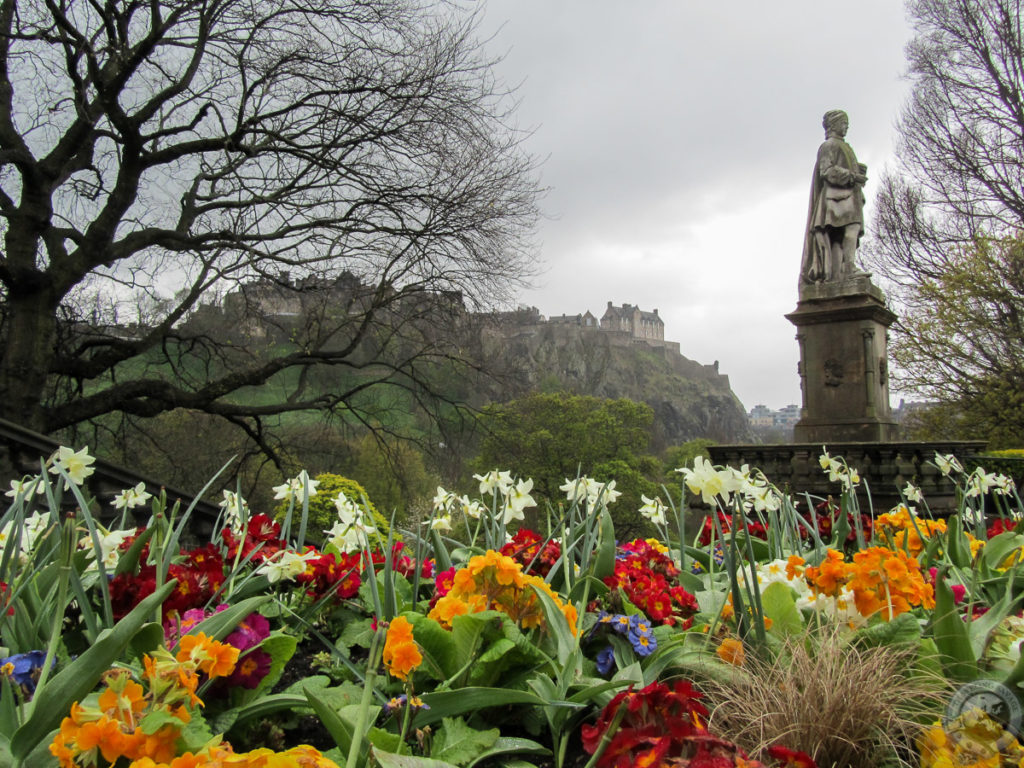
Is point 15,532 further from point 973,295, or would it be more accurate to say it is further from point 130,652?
point 973,295

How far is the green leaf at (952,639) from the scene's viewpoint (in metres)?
1.52

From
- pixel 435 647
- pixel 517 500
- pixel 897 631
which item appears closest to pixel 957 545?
pixel 897 631

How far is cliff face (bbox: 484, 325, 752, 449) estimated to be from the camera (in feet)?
254

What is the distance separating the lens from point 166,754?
1035mm

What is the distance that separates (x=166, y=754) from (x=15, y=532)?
92 cm

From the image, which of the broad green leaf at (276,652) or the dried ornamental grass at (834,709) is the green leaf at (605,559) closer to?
the dried ornamental grass at (834,709)

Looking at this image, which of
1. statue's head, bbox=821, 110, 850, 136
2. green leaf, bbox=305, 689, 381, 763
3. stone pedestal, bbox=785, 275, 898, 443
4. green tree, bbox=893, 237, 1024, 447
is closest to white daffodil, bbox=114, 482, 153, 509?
green leaf, bbox=305, 689, 381, 763

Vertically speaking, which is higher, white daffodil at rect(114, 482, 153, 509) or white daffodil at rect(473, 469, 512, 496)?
white daffodil at rect(473, 469, 512, 496)

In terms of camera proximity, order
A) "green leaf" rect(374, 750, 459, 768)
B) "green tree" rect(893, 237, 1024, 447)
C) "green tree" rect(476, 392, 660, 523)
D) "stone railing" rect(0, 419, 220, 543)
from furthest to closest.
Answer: "green tree" rect(476, 392, 660, 523) → "green tree" rect(893, 237, 1024, 447) → "stone railing" rect(0, 419, 220, 543) → "green leaf" rect(374, 750, 459, 768)

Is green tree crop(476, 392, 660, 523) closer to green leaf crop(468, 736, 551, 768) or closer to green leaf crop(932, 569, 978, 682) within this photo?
green leaf crop(932, 569, 978, 682)

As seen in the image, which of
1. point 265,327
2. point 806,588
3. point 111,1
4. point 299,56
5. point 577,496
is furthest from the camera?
point 265,327

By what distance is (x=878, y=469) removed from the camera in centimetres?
840

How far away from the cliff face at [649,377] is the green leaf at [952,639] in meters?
65.3

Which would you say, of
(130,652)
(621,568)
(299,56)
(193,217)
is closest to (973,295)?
(299,56)
